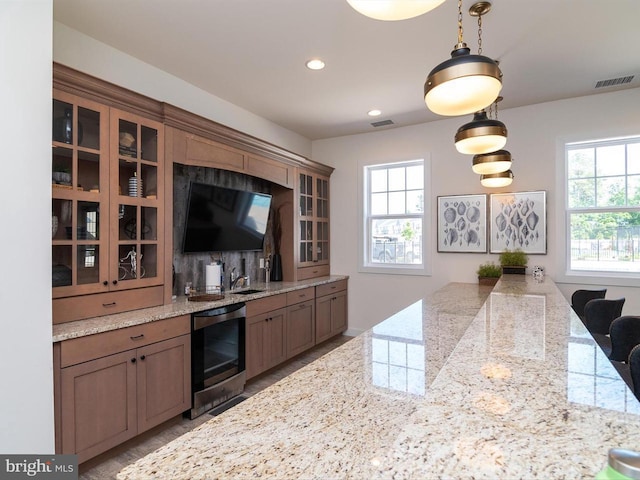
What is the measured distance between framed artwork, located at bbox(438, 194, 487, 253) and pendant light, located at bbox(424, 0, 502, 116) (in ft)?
9.92

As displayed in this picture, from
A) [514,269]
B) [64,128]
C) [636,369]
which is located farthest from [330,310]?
[636,369]

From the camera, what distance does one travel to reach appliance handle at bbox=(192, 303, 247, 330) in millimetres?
2814

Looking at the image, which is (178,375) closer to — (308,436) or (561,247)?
(308,436)

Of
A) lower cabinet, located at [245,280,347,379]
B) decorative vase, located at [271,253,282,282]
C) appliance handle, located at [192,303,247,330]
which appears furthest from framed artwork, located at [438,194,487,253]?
appliance handle, located at [192,303,247,330]

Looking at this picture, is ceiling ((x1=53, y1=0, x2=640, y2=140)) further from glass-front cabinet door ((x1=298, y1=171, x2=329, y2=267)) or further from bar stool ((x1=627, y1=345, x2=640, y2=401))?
bar stool ((x1=627, y1=345, x2=640, y2=401))

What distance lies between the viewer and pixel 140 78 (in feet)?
9.97

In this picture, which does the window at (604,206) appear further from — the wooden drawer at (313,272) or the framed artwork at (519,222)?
the wooden drawer at (313,272)

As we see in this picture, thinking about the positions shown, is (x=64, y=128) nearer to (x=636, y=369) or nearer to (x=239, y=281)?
(x=239, y=281)

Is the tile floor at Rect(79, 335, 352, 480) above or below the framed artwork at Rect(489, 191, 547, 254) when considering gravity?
below

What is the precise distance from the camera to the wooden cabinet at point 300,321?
398 cm

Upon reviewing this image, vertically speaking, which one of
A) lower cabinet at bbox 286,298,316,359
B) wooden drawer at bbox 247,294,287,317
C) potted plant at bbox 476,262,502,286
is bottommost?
lower cabinet at bbox 286,298,316,359

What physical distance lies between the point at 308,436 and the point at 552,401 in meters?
0.61

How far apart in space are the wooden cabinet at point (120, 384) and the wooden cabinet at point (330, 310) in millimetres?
2047

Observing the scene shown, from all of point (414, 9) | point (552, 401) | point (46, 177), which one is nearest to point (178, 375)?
point (46, 177)
